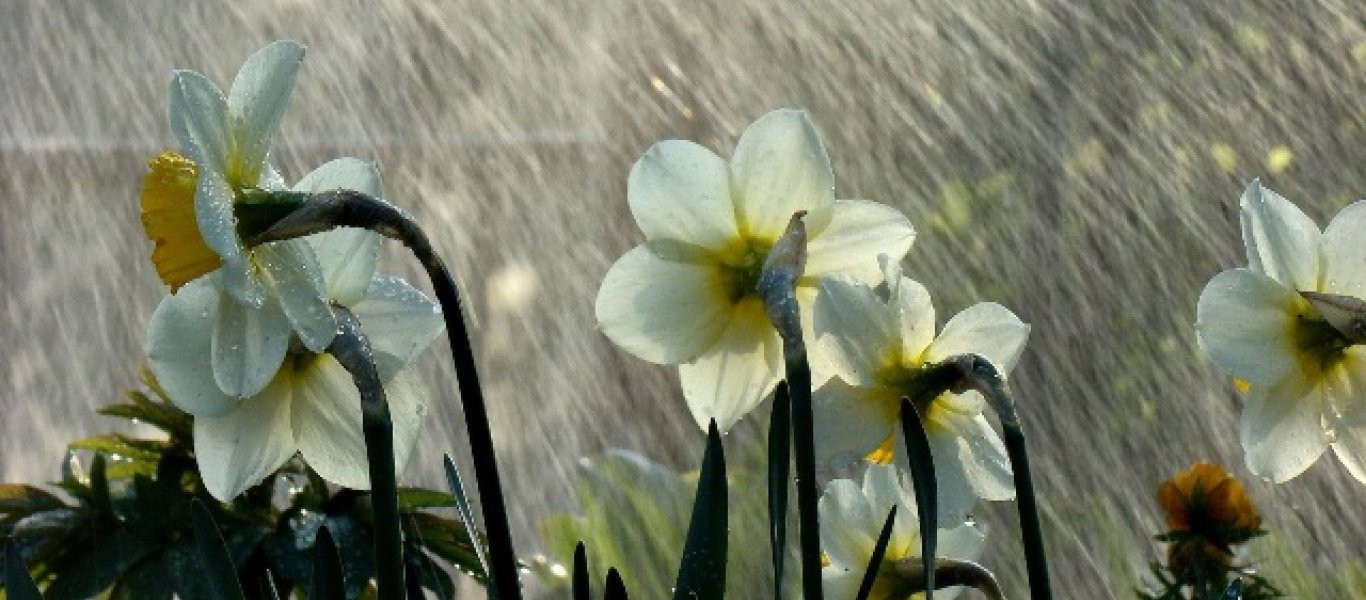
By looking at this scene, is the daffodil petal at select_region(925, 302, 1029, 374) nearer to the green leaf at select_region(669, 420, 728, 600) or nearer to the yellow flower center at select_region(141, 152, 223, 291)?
the green leaf at select_region(669, 420, 728, 600)

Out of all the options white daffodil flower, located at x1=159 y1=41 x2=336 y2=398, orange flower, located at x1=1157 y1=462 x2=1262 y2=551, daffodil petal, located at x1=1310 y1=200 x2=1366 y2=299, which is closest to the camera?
white daffodil flower, located at x1=159 y1=41 x2=336 y2=398

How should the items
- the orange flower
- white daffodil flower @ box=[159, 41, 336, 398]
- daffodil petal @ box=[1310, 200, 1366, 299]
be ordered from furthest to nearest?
the orange flower, daffodil petal @ box=[1310, 200, 1366, 299], white daffodil flower @ box=[159, 41, 336, 398]

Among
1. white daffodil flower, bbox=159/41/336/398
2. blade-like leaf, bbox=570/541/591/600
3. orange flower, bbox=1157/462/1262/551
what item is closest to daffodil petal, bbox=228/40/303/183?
white daffodil flower, bbox=159/41/336/398

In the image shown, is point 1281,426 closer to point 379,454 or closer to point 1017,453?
point 1017,453

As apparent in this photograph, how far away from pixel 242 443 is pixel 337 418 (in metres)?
0.02

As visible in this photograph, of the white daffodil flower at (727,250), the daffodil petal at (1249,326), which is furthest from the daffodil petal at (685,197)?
the daffodil petal at (1249,326)

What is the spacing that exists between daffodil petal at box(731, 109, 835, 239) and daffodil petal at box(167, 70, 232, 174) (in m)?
0.11

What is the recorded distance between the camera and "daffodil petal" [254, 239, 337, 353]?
346 mm

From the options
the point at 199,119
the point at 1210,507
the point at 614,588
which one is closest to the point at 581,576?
the point at 614,588

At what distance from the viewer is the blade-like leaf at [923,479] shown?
373 mm

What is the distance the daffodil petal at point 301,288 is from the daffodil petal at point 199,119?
20 millimetres

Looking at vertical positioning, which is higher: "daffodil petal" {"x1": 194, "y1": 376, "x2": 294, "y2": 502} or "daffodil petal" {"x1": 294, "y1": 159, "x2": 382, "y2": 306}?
"daffodil petal" {"x1": 294, "y1": 159, "x2": 382, "y2": 306}

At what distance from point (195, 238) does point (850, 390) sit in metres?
0.14

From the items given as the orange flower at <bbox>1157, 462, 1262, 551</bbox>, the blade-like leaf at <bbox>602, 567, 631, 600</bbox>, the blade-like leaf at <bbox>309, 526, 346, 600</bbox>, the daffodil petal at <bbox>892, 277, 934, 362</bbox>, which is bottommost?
the blade-like leaf at <bbox>602, 567, 631, 600</bbox>
